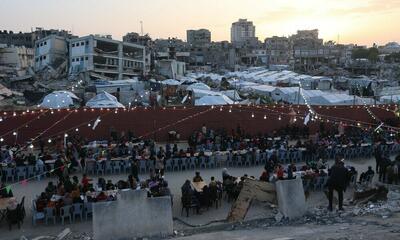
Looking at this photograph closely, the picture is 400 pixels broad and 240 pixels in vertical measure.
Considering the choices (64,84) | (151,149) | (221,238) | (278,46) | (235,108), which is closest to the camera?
(221,238)

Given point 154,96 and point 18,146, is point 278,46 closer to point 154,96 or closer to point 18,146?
point 154,96

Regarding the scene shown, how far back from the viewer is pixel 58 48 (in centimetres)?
5434

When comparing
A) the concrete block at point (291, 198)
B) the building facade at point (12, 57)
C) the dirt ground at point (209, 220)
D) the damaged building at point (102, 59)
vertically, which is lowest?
the dirt ground at point (209, 220)

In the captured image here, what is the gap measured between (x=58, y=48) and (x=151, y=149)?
123 ft

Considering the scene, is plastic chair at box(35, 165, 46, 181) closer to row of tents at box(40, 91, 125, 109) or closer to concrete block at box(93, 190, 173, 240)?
concrete block at box(93, 190, 173, 240)

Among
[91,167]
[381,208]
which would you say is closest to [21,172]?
[91,167]

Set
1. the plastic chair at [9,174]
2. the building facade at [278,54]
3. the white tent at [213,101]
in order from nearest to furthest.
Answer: the plastic chair at [9,174], the white tent at [213,101], the building facade at [278,54]

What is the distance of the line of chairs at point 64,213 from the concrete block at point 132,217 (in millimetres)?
2490

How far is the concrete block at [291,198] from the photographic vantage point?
41.5ft

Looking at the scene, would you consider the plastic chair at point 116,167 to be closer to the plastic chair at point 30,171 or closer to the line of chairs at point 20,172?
the line of chairs at point 20,172

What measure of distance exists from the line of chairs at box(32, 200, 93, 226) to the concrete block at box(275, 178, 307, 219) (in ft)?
17.2

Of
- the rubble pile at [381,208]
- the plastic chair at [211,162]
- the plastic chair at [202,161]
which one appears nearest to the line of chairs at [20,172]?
the plastic chair at [202,161]

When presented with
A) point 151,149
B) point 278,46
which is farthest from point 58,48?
point 278,46

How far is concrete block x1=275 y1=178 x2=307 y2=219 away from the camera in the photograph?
1266 centimetres
